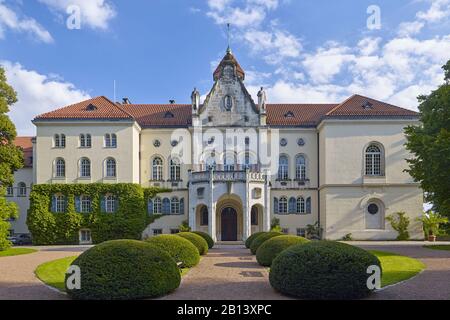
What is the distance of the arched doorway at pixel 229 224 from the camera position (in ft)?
129

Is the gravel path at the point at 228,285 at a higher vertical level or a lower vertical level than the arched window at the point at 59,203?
lower

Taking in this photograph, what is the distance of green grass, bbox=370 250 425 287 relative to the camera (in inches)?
581

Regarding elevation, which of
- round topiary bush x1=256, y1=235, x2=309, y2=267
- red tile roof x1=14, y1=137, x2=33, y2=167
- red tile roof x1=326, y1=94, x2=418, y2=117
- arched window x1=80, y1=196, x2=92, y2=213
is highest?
red tile roof x1=326, y1=94, x2=418, y2=117

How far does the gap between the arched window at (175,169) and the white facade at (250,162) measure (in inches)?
3.6

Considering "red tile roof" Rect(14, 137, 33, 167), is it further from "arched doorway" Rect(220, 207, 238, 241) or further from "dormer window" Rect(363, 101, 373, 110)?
"dormer window" Rect(363, 101, 373, 110)

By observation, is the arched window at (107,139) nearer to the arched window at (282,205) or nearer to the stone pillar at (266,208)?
the stone pillar at (266,208)

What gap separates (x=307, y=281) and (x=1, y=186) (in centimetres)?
2448

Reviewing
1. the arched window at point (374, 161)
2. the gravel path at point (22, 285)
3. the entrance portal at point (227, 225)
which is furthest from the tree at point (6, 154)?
the arched window at point (374, 161)

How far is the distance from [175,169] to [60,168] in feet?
32.3

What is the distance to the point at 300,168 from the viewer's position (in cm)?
4012

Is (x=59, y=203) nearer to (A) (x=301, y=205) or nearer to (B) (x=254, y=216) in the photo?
(B) (x=254, y=216)

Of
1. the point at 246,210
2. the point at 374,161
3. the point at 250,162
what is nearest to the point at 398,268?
the point at 246,210

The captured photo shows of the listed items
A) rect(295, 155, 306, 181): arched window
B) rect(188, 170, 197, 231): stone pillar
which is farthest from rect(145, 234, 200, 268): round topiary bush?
rect(295, 155, 306, 181): arched window

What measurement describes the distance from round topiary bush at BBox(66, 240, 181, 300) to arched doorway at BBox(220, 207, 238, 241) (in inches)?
1075
